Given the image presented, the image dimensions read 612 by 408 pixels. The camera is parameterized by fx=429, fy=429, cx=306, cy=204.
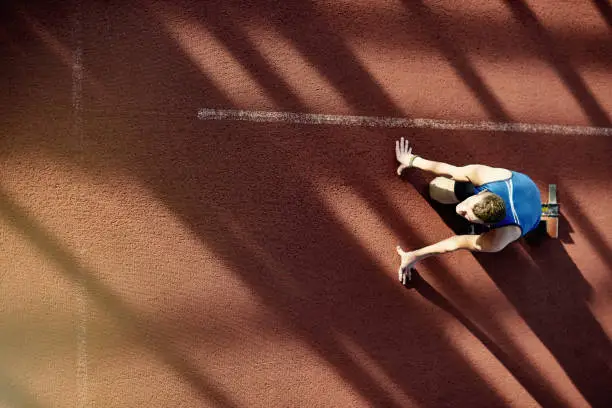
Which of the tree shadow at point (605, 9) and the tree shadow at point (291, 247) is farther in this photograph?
the tree shadow at point (605, 9)

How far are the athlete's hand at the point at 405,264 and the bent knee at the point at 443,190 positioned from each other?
63 cm

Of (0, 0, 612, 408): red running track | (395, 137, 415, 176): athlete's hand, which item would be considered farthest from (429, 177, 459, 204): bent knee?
(395, 137, 415, 176): athlete's hand

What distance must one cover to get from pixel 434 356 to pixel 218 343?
90.2 inches

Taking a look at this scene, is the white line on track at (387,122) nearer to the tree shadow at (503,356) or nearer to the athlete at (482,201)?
the athlete at (482,201)

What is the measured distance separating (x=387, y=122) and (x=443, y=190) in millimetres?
910

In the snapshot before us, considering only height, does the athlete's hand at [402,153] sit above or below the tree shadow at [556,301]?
above

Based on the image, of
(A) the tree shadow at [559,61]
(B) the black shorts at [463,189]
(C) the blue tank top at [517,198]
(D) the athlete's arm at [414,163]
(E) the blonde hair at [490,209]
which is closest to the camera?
(E) the blonde hair at [490,209]

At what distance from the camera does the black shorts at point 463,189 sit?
4.09 m

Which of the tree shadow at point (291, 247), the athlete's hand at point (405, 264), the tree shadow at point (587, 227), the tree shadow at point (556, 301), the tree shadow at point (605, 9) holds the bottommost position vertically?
the tree shadow at point (291, 247)

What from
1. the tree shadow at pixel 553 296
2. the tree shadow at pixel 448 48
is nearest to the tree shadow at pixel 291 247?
the tree shadow at pixel 553 296

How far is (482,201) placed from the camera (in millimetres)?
3221

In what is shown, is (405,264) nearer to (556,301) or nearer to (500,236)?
(500,236)

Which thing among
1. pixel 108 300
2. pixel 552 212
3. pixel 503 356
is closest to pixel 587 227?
→ pixel 552 212

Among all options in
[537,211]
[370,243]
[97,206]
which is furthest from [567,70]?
[97,206]
